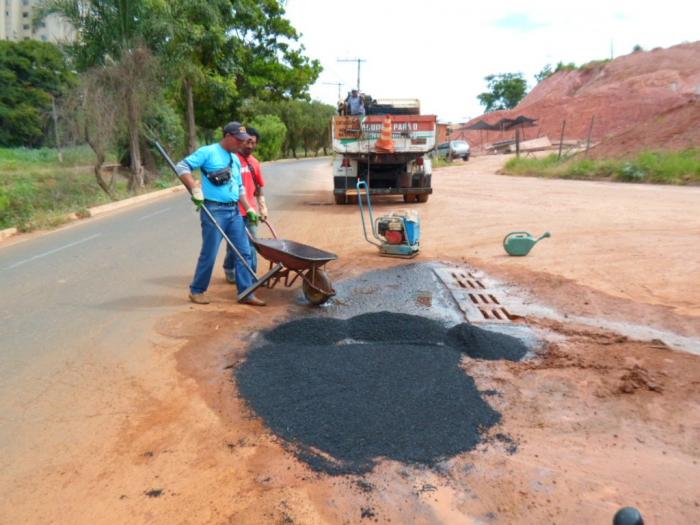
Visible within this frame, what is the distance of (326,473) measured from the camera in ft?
9.07

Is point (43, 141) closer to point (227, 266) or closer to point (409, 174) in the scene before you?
point (409, 174)

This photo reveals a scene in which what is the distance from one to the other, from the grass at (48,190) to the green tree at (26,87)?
1230 cm

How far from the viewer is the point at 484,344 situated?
14.4 ft

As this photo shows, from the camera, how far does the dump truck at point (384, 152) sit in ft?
39.7

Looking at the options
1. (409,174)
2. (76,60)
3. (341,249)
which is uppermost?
(76,60)

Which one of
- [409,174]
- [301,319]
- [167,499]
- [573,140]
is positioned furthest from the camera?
[573,140]

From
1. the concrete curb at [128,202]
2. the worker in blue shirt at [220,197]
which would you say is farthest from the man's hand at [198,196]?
the concrete curb at [128,202]

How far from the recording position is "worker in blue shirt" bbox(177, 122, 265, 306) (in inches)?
211

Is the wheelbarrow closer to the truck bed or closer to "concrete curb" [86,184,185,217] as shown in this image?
the truck bed

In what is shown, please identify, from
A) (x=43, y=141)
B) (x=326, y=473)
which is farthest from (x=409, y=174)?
(x=43, y=141)

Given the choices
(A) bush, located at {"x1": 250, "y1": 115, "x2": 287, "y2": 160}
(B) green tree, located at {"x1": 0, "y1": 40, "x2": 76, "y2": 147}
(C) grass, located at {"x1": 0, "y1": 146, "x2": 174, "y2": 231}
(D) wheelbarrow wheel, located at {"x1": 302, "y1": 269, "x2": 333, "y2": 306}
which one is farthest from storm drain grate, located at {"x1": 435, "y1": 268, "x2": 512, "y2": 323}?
(B) green tree, located at {"x1": 0, "y1": 40, "x2": 76, "y2": 147}

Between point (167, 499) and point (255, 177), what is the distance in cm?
438

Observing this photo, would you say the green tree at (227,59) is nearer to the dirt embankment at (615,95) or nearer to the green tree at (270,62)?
the green tree at (270,62)

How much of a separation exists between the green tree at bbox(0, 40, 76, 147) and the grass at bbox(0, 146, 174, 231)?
12.3 m
